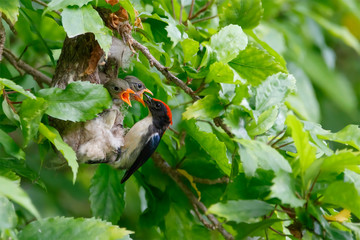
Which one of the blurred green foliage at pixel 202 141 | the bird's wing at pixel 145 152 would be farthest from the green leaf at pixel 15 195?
the bird's wing at pixel 145 152

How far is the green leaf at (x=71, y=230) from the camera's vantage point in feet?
4.61

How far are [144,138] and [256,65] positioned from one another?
48 centimetres

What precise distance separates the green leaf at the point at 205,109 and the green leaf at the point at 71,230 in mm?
439

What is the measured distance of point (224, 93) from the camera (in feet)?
5.46

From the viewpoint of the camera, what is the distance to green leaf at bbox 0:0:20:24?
1474mm

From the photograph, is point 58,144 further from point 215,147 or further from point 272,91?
point 272,91

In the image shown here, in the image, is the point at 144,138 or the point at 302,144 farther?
the point at 144,138

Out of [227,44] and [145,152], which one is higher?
[227,44]

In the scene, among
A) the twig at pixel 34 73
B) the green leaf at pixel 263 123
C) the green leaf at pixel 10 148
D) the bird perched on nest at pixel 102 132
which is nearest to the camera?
the green leaf at pixel 10 148

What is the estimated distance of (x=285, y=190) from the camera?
1.34m

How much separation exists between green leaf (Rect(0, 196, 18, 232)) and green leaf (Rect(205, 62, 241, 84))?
755mm

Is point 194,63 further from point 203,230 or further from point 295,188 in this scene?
point 203,230

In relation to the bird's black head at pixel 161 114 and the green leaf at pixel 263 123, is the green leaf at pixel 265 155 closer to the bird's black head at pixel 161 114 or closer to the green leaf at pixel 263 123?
the green leaf at pixel 263 123

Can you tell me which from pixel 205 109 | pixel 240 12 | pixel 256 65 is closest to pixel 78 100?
pixel 205 109
